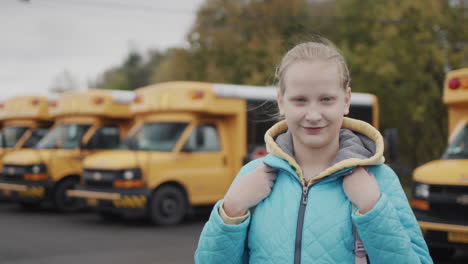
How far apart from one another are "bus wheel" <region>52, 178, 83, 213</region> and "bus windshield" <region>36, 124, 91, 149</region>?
834 mm

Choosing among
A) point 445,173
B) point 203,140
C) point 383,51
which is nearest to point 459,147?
point 445,173

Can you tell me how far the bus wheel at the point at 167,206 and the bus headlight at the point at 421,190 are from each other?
525 cm

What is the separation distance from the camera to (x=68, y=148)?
46.9ft

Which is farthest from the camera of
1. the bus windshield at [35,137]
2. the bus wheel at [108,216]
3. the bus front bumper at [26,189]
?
the bus windshield at [35,137]

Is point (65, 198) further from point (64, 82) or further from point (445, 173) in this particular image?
point (64, 82)

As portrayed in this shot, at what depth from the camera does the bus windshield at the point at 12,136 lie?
54.4ft

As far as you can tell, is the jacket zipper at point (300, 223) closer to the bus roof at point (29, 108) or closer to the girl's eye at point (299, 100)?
the girl's eye at point (299, 100)

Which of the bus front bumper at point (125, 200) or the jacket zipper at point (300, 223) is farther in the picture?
the bus front bumper at point (125, 200)

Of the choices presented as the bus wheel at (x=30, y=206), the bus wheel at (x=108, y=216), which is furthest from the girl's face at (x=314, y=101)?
the bus wheel at (x=30, y=206)

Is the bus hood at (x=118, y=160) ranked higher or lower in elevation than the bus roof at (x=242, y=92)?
lower

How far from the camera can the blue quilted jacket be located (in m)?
2.03

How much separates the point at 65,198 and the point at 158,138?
11.2 feet

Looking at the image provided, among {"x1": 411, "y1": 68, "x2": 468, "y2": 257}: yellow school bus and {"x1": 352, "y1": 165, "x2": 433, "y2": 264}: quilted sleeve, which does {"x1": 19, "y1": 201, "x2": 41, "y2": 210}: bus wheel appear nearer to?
{"x1": 411, "y1": 68, "x2": 468, "y2": 257}: yellow school bus

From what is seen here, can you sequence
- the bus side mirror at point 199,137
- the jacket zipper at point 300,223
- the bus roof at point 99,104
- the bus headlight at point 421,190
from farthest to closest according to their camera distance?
1. the bus roof at point 99,104
2. the bus side mirror at point 199,137
3. the bus headlight at point 421,190
4. the jacket zipper at point 300,223
